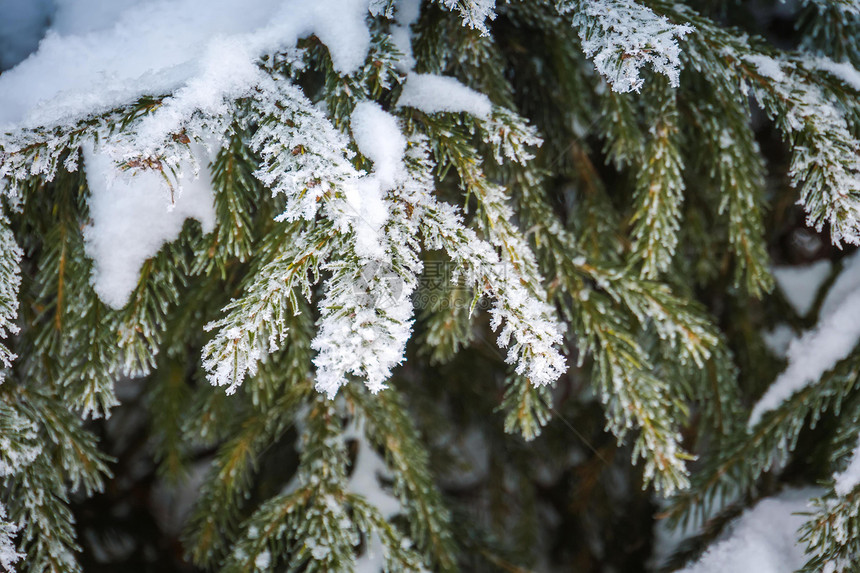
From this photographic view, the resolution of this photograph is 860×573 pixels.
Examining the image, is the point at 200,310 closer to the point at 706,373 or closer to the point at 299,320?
the point at 299,320

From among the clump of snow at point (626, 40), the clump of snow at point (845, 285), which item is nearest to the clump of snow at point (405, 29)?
the clump of snow at point (626, 40)

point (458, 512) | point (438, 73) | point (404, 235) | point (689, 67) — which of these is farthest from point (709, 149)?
point (458, 512)

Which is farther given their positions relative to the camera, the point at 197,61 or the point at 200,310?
the point at 200,310

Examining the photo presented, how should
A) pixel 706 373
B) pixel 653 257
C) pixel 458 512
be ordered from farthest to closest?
pixel 458 512 < pixel 706 373 < pixel 653 257

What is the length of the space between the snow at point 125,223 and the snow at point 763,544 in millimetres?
1169

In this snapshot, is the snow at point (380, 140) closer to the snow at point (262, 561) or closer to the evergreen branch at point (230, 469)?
the evergreen branch at point (230, 469)

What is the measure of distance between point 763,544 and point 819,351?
412 mm

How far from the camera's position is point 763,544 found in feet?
3.43

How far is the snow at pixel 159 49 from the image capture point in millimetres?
780

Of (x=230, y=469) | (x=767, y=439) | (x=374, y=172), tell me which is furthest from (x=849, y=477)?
(x=230, y=469)

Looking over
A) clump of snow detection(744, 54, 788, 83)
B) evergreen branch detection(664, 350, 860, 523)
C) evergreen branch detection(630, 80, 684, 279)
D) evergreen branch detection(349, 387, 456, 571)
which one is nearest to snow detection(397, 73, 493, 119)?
evergreen branch detection(630, 80, 684, 279)

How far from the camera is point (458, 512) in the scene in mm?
1397

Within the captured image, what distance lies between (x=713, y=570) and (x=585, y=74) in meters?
1.10

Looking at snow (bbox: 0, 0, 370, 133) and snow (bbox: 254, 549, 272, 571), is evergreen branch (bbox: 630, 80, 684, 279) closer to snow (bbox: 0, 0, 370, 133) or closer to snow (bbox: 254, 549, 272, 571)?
snow (bbox: 0, 0, 370, 133)
